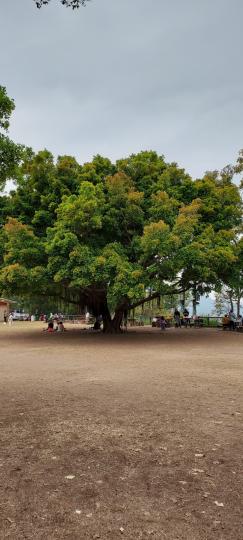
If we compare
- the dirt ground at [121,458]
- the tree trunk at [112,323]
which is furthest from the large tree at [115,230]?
the dirt ground at [121,458]

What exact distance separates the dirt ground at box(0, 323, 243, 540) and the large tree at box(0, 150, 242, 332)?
999 cm

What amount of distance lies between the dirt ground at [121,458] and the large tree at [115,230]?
999 centimetres

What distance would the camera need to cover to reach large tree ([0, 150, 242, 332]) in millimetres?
19172

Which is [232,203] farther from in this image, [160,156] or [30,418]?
[30,418]

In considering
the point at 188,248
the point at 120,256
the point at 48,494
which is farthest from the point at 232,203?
the point at 48,494

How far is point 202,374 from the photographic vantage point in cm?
1035

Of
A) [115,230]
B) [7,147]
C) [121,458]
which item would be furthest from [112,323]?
[121,458]

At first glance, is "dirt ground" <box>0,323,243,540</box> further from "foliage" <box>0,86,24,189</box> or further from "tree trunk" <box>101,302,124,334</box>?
"tree trunk" <box>101,302,124,334</box>

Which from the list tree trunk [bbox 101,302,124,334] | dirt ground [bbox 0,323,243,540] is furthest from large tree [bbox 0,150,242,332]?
dirt ground [bbox 0,323,243,540]

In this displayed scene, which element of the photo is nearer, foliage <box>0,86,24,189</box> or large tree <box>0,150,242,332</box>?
foliage <box>0,86,24,189</box>

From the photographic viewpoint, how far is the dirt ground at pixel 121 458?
10.8 feet

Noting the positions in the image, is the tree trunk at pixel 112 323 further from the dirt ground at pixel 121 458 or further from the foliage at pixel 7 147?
the foliage at pixel 7 147

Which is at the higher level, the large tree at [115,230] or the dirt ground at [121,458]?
the large tree at [115,230]

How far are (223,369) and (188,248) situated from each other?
9.02 meters
